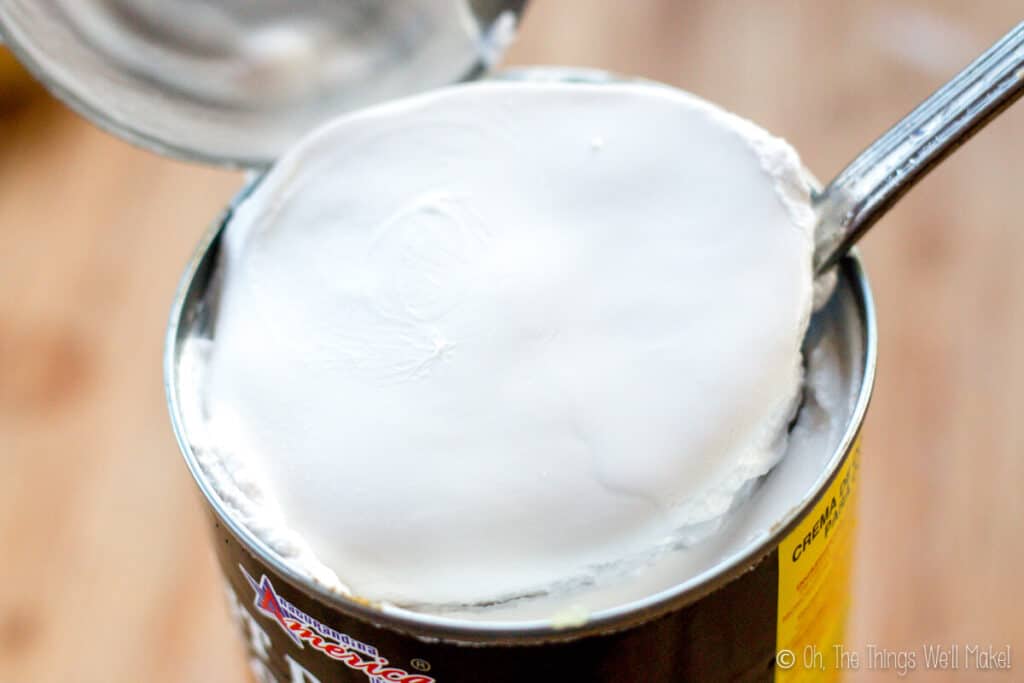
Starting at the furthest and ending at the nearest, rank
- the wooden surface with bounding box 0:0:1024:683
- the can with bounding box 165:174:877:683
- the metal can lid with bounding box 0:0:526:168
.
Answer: the wooden surface with bounding box 0:0:1024:683 → the metal can lid with bounding box 0:0:526:168 → the can with bounding box 165:174:877:683

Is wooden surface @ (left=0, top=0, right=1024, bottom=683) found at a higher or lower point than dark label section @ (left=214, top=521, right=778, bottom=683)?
lower

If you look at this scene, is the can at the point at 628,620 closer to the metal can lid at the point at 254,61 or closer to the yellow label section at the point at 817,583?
the yellow label section at the point at 817,583

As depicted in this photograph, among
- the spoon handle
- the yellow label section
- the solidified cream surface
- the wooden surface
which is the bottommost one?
the wooden surface

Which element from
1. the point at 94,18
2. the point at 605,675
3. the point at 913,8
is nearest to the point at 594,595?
the point at 605,675

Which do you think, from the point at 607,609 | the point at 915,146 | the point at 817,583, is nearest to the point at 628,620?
the point at 607,609

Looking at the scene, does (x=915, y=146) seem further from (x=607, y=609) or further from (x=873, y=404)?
(x=873, y=404)

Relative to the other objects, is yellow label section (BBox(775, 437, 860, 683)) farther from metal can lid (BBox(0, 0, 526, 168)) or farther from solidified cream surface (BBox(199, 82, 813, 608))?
metal can lid (BBox(0, 0, 526, 168))

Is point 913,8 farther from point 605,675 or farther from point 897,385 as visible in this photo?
point 605,675

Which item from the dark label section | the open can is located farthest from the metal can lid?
the dark label section
